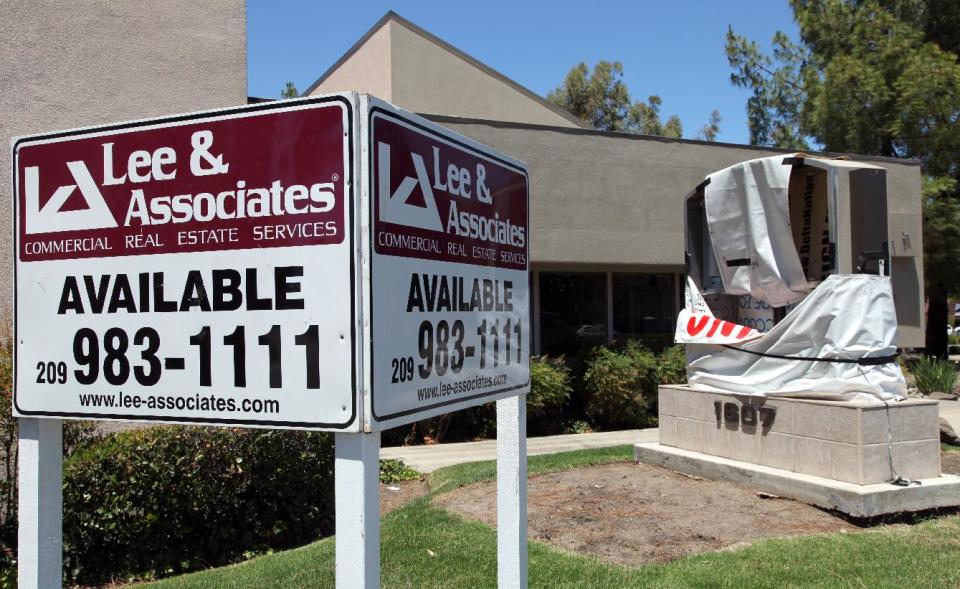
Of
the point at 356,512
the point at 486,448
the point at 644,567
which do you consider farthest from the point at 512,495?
the point at 486,448

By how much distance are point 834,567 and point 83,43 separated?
9394mm

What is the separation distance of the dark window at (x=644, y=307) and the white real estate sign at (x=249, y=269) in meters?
12.8

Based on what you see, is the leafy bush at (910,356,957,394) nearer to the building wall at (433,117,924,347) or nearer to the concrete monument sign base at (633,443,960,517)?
the building wall at (433,117,924,347)

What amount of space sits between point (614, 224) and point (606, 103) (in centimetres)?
3388

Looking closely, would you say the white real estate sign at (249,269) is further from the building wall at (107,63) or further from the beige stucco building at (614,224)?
the beige stucco building at (614,224)

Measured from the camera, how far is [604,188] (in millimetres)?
14562

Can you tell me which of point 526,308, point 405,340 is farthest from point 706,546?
point 405,340

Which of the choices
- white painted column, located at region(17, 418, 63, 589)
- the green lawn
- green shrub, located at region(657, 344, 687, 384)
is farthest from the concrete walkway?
white painted column, located at region(17, 418, 63, 589)

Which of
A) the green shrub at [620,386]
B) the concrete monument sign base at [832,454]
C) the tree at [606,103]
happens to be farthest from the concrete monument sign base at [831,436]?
the tree at [606,103]

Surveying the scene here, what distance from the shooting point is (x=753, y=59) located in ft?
89.5

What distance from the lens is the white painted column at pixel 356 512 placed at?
244 cm

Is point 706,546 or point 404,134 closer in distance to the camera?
point 404,134

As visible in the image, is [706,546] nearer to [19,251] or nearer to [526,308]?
[526,308]

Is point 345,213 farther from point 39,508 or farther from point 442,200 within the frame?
point 39,508
